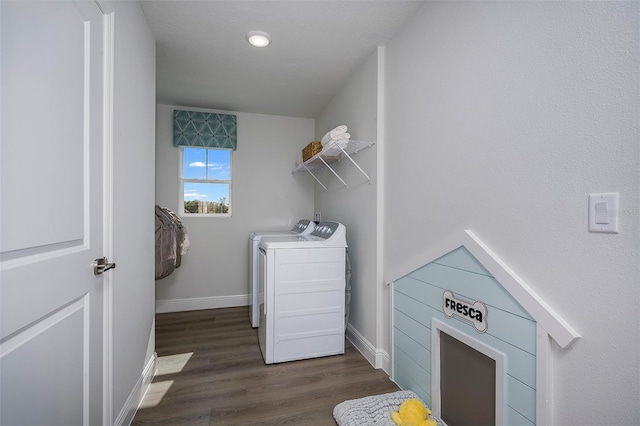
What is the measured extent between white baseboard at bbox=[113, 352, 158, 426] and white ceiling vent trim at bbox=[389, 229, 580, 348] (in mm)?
1813

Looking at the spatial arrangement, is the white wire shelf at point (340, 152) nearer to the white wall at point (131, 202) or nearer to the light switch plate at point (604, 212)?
the white wall at point (131, 202)

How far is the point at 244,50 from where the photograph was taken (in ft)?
7.24

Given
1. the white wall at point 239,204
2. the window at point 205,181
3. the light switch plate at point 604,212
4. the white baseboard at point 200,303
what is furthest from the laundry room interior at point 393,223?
the window at point 205,181

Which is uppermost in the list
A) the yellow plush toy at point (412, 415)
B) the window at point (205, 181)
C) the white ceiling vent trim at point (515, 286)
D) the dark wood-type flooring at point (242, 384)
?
the window at point (205, 181)

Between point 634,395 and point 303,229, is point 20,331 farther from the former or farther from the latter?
point 303,229

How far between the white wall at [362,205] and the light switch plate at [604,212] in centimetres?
135

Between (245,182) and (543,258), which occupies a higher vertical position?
(245,182)

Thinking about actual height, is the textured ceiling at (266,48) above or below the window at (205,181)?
above

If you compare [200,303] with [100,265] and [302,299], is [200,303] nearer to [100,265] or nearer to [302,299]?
[302,299]

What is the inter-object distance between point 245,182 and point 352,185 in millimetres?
1612

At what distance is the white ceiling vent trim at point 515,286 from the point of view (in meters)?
0.97

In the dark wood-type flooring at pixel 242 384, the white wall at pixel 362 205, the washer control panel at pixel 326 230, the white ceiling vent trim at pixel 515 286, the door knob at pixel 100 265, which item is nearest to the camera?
the white ceiling vent trim at pixel 515 286

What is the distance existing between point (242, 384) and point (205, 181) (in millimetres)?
2381

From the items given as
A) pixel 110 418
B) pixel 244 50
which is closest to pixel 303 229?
pixel 244 50
